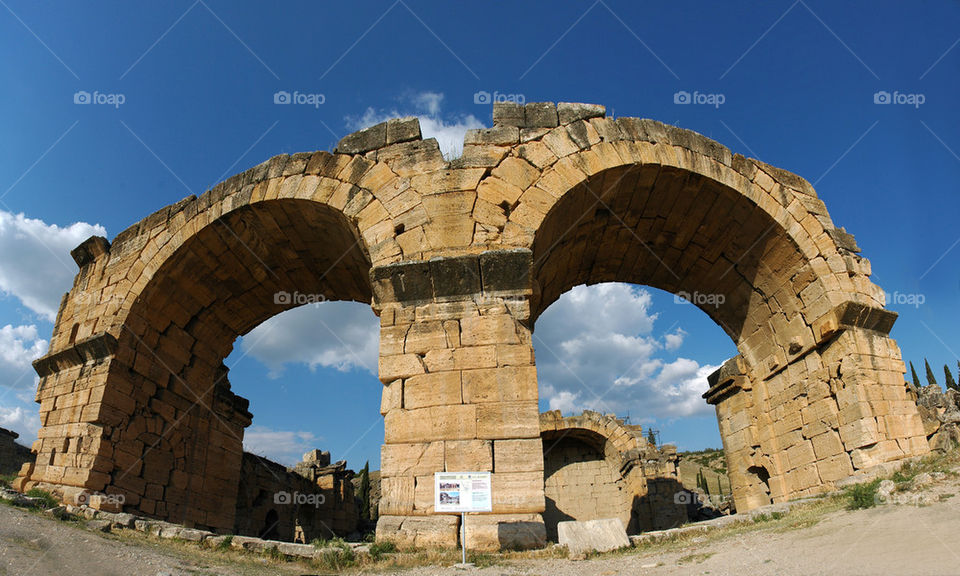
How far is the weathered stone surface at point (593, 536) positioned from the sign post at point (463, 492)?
78 centimetres

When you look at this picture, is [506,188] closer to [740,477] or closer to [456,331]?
[456,331]

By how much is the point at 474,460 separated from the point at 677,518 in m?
11.3

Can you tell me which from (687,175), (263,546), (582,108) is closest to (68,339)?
(263,546)

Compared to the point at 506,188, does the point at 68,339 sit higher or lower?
lower

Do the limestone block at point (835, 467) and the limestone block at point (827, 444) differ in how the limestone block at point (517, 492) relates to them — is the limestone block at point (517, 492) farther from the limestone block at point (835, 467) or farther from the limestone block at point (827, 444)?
the limestone block at point (827, 444)

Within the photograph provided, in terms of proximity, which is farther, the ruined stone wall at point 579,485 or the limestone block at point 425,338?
the ruined stone wall at point 579,485

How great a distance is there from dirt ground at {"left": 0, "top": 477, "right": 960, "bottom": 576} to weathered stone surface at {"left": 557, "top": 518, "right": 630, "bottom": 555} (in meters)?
0.17

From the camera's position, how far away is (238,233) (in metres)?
9.23

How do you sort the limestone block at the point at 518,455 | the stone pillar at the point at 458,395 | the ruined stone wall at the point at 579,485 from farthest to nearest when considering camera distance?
the ruined stone wall at the point at 579,485
the limestone block at the point at 518,455
the stone pillar at the point at 458,395

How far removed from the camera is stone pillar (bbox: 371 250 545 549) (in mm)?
5645

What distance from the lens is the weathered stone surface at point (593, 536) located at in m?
5.43

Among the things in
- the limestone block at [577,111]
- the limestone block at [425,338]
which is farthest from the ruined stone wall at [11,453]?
the limestone block at [577,111]

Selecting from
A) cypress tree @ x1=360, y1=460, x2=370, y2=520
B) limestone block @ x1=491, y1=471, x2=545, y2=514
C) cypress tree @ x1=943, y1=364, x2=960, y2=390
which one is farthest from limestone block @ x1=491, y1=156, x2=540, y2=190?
cypress tree @ x1=943, y1=364, x2=960, y2=390

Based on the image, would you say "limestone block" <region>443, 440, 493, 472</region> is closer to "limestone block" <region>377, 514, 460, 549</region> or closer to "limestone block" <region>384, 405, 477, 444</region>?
"limestone block" <region>384, 405, 477, 444</region>
